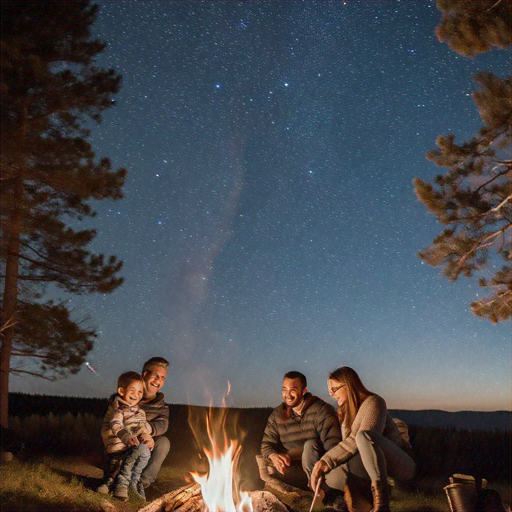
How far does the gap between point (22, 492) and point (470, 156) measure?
7928mm

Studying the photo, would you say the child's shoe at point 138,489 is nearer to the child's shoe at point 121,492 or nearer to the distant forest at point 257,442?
the child's shoe at point 121,492

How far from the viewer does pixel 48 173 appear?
8.81 meters

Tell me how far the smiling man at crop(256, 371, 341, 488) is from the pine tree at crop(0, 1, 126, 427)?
15.3 ft

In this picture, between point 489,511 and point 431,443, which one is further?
point 431,443

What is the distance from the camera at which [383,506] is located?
14.3ft

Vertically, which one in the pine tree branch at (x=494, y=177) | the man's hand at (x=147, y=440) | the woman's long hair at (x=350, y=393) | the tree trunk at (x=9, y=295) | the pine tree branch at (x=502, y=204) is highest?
the pine tree branch at (x=494, y=177)

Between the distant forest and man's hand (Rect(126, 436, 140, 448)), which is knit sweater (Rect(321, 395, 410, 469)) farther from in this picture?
the distant forest

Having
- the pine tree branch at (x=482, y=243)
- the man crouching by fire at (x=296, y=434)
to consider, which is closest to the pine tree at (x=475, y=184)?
the pine tree branch at (x=482, y=243)

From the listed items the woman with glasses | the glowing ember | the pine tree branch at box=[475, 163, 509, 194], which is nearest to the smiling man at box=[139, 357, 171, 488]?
the glowing ember

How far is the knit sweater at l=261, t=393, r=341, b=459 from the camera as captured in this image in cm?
563

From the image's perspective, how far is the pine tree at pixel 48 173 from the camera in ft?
28.3

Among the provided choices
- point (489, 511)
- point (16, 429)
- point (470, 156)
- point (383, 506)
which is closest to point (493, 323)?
point (470, 156)

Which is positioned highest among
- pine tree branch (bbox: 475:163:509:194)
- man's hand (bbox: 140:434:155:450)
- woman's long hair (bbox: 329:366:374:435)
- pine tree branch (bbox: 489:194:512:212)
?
pine tree branch (bbox: 475:163:509:194)

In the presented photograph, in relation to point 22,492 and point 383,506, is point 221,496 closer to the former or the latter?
point 383,506
